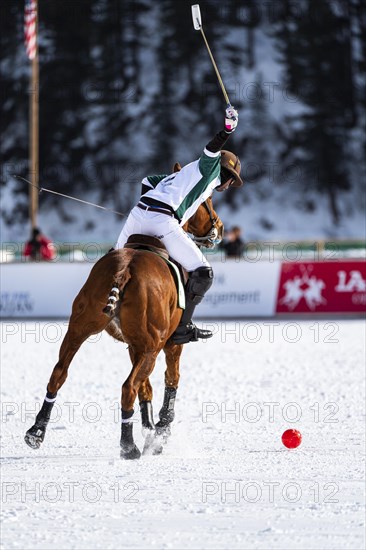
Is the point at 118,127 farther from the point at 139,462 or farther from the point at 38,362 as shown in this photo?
the point at 139,462

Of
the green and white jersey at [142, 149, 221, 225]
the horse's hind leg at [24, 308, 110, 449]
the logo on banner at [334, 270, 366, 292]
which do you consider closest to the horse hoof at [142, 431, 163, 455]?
the horse's hind leg at [24, 308, 110, 449]

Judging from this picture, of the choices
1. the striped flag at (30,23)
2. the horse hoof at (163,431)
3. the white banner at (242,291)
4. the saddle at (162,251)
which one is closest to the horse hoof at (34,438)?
the horse hoof at (163,431)

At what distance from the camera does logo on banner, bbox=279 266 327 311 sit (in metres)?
19.2

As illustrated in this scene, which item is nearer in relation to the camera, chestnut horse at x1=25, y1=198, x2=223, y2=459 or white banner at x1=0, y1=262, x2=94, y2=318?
chestnut horse at x1=25, y1=198, x2=223, y2=459

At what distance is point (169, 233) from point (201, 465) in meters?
1.86

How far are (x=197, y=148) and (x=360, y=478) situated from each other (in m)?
42.6

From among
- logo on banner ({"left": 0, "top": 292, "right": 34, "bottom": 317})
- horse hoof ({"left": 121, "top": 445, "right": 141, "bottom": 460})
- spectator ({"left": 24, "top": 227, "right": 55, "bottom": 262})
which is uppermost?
spectator ({"left": 24, "top": 227, "right": 55, "bottom": 262})

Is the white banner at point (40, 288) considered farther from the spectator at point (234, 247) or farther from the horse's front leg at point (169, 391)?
the horse's front leg at point (169, 391)

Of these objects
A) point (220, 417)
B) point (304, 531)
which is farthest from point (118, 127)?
point (304, 531)

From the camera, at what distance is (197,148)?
48.0m

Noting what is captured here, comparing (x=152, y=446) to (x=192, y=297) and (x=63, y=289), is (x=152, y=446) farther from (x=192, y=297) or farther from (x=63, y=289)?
(x=63, y=289)

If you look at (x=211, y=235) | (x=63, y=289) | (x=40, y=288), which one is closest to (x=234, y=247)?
(x=63, y=289)

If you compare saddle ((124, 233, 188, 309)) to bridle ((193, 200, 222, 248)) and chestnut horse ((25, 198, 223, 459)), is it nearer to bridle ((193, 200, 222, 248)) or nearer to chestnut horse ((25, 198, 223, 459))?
chestnut horse ((25, 198, 223, 459))

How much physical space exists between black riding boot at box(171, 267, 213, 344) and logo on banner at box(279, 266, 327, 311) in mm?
11613
